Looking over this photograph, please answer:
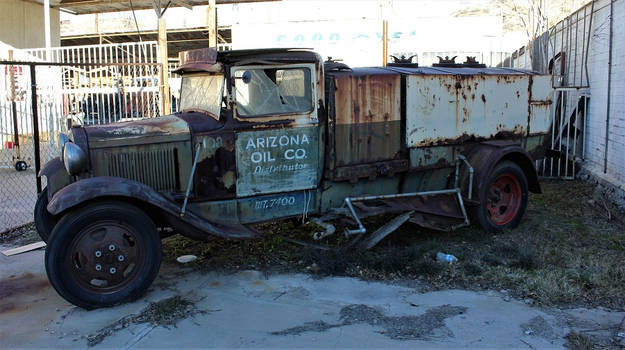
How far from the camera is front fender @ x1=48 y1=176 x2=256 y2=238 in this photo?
4172 millimetres

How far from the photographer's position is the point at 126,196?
439cm

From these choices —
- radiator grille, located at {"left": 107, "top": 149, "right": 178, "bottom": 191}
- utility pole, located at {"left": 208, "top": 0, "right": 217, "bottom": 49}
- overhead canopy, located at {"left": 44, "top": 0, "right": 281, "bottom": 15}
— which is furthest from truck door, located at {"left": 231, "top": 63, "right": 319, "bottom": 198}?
overhead canopy, located at {"left": 44, "top": 0, "right": 281, "bottom": 15}

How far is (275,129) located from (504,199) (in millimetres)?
3279

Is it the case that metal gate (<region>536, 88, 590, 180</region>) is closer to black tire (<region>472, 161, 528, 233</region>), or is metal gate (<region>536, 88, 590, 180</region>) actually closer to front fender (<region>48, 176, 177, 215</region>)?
black tire (<region>472, 161, 528, 233</region>)

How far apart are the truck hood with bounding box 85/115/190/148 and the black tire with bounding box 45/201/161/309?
626mm

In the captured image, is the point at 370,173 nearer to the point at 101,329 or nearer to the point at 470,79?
the point at 470,79

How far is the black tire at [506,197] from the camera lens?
6.45 metres

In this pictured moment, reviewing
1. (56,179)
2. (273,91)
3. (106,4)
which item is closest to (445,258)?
(273,91)

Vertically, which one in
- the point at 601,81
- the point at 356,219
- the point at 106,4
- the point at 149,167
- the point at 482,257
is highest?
the point at 106,4

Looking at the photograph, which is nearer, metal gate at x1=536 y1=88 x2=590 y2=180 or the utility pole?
metal gate at x1=536 y1=88 x2=590 y2=180

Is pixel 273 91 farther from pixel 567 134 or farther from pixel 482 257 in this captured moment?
pixel 567 134

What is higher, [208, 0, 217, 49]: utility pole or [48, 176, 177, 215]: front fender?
[208, 0, 217, 49]: utility pole

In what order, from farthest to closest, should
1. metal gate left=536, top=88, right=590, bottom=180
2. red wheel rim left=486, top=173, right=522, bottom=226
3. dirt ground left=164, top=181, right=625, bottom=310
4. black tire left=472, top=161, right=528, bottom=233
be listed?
metal gate left=536, top=88, right=590, bottom=180 < red wheel rim left=486, top=173, right=522, bottom=226 < black tire left=472, top=161, right=528, bottom=233 < dirt ground left=164, top=181, right=625, bottom=310

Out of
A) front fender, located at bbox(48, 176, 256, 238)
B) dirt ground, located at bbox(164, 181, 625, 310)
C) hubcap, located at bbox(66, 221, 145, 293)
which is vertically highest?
front fender, located at bbox(48, 176, 256, 238)
